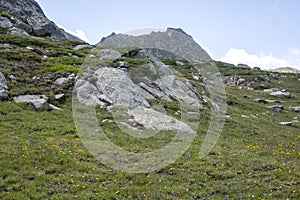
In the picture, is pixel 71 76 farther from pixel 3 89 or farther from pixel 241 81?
pixel 241 81

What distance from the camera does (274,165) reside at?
54.2ft

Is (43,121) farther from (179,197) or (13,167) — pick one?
(179,197)

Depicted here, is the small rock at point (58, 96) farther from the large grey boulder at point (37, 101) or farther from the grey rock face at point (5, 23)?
the grey rock face at point (5, 23)

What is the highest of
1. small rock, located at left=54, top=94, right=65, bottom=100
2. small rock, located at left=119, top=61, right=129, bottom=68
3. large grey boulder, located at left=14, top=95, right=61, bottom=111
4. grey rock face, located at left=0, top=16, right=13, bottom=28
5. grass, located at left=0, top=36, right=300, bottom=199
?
grey rock face, located at left=0, top=16, right=13, bottom=28

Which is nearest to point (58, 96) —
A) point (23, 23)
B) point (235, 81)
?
point (23, 23)

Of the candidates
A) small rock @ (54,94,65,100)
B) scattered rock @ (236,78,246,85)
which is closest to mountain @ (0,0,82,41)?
small rock @ (54,94,65,100)

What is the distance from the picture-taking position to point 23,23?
71312mm

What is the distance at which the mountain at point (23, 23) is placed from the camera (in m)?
62.7

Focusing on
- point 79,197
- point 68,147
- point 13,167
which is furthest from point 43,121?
point 79,197

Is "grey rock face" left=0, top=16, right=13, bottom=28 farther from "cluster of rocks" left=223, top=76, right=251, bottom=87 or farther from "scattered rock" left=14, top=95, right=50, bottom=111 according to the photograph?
"cluster of rocks" left=223, top=76, right=251, bottom=87

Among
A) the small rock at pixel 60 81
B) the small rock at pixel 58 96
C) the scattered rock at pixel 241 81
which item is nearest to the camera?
the small rock at pixel 58 96

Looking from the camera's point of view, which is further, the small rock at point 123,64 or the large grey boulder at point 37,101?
the small rock at point 123,64

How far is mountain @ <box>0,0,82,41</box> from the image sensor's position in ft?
206

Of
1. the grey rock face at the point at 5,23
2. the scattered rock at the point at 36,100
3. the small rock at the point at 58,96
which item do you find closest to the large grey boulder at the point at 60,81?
the small rock at the point at 58,96
